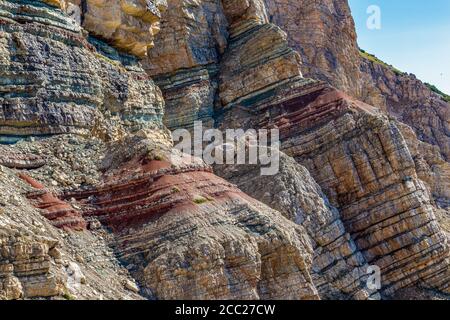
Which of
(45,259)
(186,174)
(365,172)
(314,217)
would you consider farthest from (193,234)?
(365,172)

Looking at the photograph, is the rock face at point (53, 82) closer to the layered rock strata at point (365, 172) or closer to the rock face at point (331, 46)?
the layered rock strata at point (365, 172)

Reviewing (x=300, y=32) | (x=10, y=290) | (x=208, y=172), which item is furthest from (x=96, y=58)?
(x=300, y=32)

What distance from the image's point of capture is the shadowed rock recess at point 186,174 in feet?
87.0

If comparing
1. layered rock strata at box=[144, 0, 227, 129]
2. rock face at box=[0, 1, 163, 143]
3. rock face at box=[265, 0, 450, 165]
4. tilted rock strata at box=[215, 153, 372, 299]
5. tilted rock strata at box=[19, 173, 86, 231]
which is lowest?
tilted rock strata at box=[19, 173, 86, 231]

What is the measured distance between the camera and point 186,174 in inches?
1222

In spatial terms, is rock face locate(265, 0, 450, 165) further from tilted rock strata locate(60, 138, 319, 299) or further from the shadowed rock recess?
tilted rock strata locate(60, 138, 319, 299)

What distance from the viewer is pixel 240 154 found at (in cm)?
4231

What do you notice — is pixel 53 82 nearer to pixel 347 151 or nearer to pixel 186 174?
pixel 186 174

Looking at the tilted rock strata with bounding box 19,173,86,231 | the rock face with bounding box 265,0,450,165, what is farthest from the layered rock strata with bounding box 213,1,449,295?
the tilted rock strata with bounding box 19,173,86,231

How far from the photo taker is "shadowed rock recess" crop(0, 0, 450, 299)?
87.0 feet

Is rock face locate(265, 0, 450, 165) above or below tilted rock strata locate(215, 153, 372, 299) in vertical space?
above

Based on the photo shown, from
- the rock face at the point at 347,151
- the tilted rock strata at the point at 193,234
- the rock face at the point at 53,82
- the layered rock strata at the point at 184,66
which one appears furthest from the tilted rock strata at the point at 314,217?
the layered rock strata at the point at 184,66
